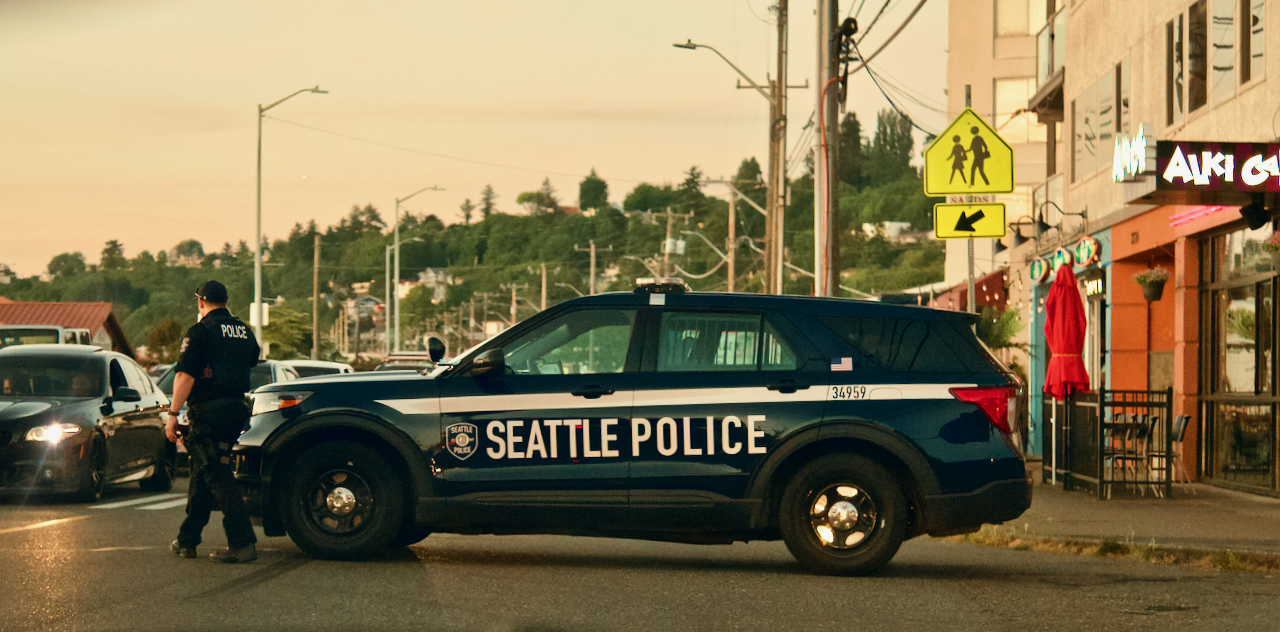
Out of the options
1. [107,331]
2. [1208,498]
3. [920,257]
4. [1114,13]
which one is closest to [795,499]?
[1208,498]

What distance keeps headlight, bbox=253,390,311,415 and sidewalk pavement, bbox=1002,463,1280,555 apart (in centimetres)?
566

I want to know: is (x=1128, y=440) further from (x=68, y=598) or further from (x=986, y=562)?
(x=68, y=598)

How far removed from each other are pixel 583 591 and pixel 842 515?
5.74 ft

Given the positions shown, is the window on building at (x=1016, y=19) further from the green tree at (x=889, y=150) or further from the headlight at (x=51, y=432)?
the green tree at (x=889, y=150)

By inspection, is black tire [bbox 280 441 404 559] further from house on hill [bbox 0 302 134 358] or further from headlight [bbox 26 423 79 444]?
house on hill [bbox 0 302 134 358]

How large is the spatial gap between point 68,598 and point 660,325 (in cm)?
369

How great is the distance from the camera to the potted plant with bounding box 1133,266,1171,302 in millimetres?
18188

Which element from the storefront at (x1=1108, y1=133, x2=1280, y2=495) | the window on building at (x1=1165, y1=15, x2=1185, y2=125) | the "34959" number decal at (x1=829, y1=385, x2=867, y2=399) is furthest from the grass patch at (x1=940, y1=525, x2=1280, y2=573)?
the window on building at (x1=1165, y1=15, x2=1185, y2=125)

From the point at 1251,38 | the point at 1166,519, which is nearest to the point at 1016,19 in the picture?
the point at 1251,38

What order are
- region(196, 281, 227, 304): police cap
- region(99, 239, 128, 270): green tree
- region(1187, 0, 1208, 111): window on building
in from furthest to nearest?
region(99, 239, 128, 270): green tree → region(1187, 0, 1208, 111): window on building → region(196, 281, 227, 304): police cap

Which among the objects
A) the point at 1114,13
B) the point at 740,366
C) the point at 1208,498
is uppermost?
the point at 1114,13

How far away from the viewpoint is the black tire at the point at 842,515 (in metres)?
9.05

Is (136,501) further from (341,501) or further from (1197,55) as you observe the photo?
(1197,55)

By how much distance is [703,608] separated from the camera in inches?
309
